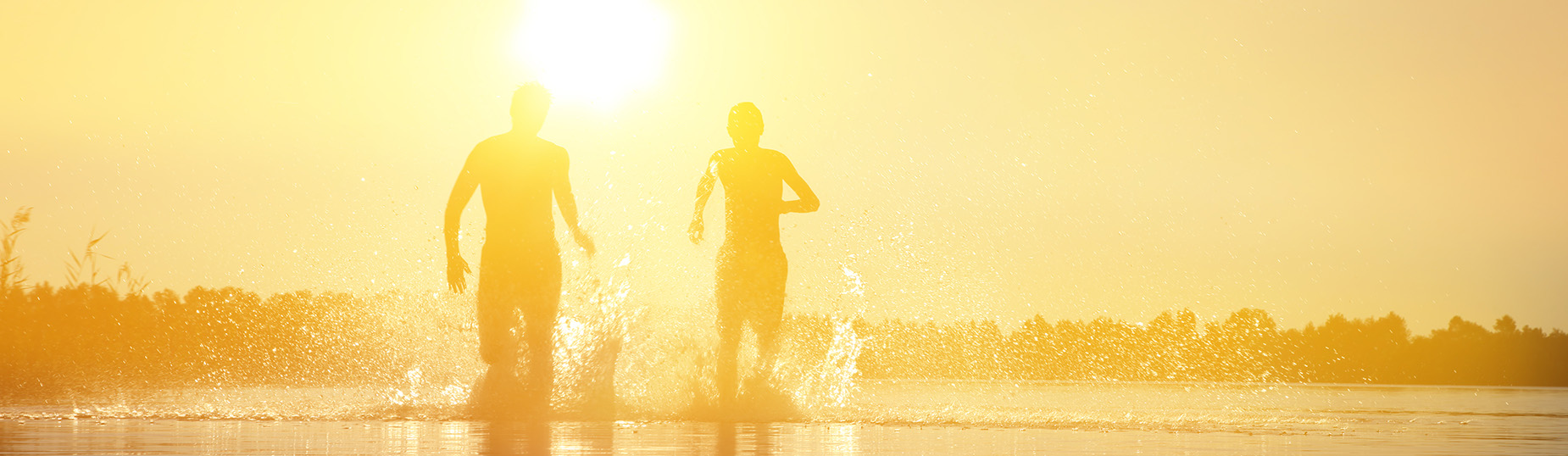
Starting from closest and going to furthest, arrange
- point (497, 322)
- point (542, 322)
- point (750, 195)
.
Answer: point (497, 322)
point (542, 322)
point (750, 195)

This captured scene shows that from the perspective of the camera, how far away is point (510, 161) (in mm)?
9281

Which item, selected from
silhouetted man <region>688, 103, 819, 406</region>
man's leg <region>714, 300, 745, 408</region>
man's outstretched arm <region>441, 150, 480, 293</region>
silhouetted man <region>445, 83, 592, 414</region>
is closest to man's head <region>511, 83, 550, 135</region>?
silhouetted man <region>445, 83, 592, 414</region>

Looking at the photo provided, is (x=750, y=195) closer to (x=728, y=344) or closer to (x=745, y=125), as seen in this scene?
(x=745, y=125)

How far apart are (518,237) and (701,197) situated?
5.02 feet

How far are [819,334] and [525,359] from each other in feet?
7.48

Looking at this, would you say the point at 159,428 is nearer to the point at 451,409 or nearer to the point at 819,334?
the point at 451,409

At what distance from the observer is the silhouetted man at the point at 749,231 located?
30.7 feet

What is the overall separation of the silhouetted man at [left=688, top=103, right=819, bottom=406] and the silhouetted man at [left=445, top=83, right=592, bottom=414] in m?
1.09

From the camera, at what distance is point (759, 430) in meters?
6.82

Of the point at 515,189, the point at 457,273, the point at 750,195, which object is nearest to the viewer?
the point at 457,273

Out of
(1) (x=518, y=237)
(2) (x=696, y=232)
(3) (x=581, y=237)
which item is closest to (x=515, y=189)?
(1) (x=518, y=237)

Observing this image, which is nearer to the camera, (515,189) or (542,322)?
(542,322)

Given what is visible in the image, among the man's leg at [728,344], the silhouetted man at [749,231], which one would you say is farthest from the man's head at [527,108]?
the man's leg at [728,344]

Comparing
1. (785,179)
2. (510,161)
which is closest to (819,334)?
(785,179)
